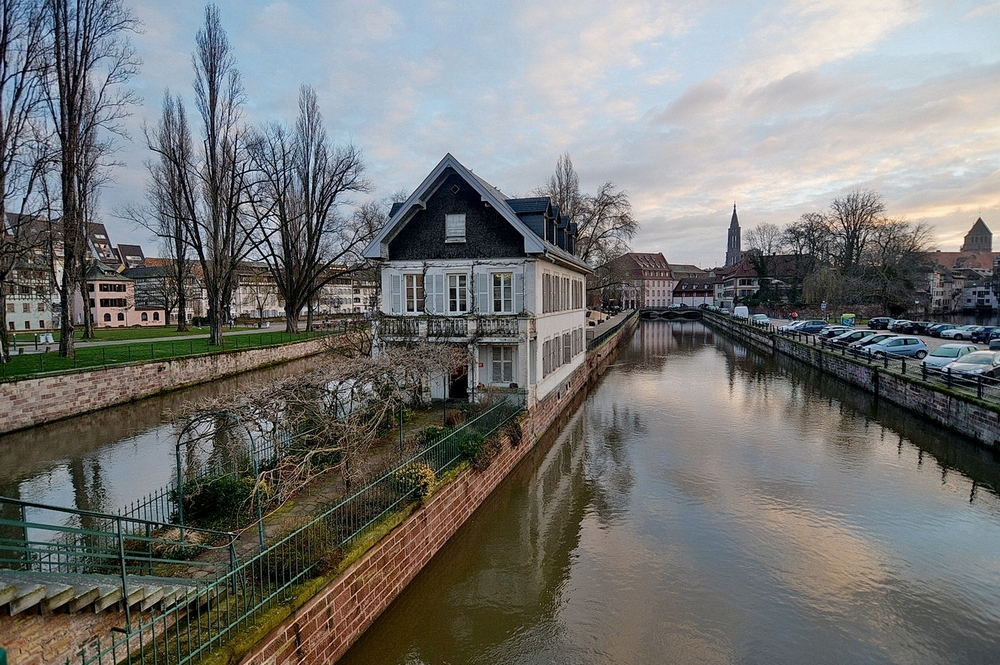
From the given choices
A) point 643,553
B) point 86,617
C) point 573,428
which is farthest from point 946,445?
point 86,617

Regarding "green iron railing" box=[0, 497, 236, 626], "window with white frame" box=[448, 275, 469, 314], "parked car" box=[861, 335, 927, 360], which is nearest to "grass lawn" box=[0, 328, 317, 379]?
"green iron railing" box=[0, 497, 236, 626]

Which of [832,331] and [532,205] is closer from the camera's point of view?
[532,205]

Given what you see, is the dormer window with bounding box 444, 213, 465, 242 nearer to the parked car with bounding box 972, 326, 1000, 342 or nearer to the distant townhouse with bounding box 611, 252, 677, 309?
the parked car with bounding box 972, 326, 1000, 342

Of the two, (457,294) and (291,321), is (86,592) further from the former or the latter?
(291,321)

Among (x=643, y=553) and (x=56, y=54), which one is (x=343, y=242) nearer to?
(x=56, y=54)

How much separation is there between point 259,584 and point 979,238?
179 metres

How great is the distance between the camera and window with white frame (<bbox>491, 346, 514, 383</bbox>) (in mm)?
19266

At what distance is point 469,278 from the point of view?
1958 cm

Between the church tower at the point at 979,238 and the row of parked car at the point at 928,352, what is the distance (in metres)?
126

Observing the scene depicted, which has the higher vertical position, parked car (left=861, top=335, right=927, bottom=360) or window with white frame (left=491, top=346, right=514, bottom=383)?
window with white frame (left=491, top=346, right=514, bottom=383)

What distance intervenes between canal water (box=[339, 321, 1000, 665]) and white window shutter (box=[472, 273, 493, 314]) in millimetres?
5505

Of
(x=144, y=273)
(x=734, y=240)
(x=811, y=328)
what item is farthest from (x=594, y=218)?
(x=734, y=240)

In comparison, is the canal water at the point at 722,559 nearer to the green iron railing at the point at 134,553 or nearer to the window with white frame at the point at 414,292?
the green iron railing at the point at 134,553

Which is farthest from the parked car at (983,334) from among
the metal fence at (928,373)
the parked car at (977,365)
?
the parked car at (977,365)
